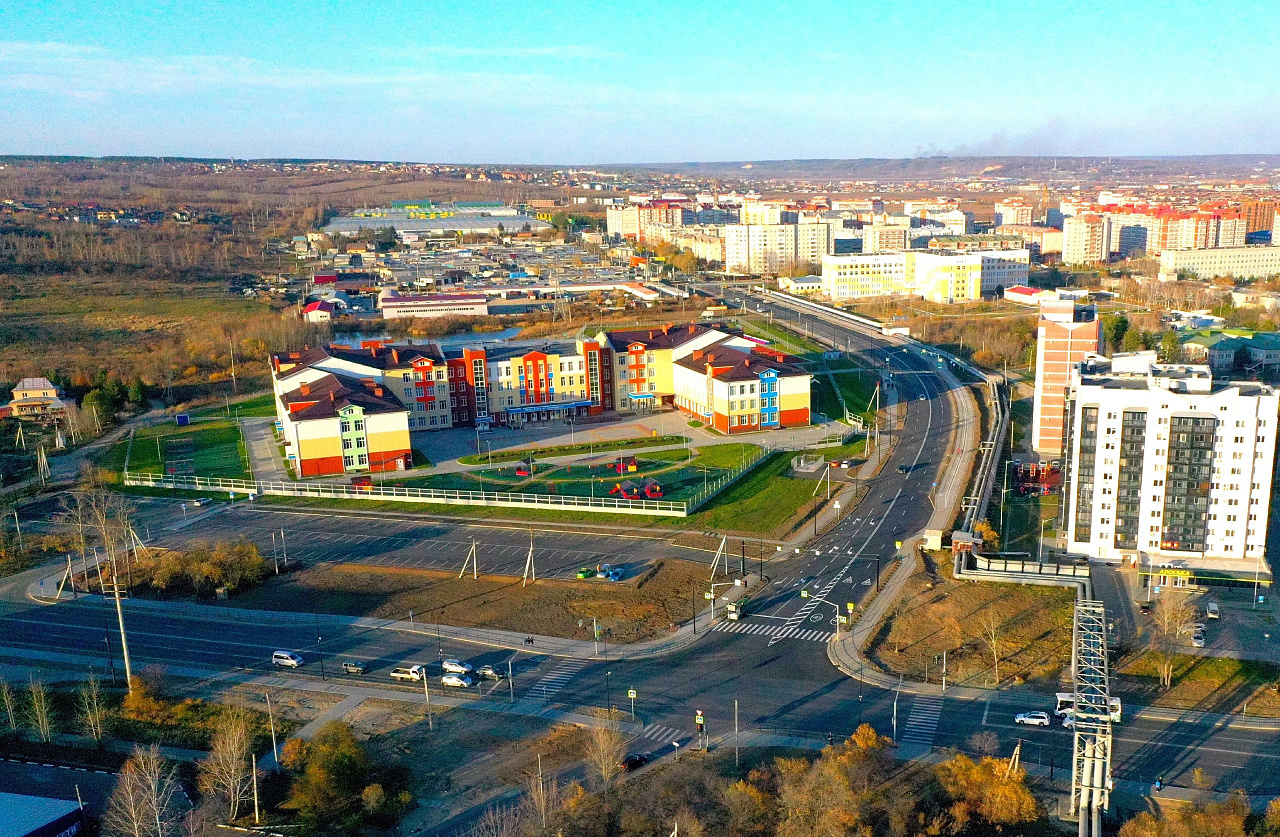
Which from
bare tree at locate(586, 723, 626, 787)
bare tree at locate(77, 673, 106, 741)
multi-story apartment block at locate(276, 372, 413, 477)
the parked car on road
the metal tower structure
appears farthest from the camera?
multi-story apartment block at locate(276, 372, 413, 477)

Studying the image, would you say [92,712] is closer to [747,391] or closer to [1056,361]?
[747,391]

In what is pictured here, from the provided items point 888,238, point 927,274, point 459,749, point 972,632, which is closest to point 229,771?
point 459,749

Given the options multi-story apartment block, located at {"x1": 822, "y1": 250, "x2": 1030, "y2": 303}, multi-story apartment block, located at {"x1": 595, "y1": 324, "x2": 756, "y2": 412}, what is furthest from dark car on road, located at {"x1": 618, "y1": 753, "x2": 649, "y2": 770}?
multi-story apartment block, located at {"x1": 822, "y1": 250, "x2": 1030, "y2": 303}

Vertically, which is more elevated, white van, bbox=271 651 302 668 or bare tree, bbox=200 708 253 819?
bare tree, bbox=200 708 253 819

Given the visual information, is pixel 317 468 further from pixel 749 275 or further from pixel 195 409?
pixel 749 275

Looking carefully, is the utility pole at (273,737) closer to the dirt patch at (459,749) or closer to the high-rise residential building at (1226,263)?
the dirt patch at (459,749)

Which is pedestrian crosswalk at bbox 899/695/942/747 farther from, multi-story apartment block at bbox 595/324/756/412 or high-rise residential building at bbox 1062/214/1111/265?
high-rise residential building at bbox 1062/214/1111/265

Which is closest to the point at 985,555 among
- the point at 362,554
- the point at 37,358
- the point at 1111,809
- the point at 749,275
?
the point at 1111,809
